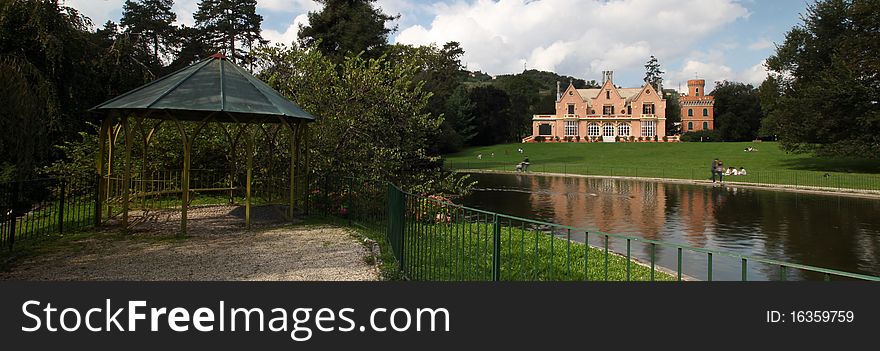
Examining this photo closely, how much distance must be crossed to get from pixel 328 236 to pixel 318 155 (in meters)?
6.28

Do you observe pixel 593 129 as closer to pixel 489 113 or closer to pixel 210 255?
pixel 489 113

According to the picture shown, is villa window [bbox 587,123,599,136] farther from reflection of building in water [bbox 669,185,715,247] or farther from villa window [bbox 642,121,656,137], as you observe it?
reflection of building in water [bbox 669,185,715,247]

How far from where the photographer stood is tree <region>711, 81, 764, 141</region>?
83938 mm

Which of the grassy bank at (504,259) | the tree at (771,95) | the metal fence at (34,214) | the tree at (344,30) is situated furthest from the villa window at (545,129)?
the metal fence at (34,214)

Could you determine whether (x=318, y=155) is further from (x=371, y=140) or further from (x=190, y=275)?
(x=190, y=275)

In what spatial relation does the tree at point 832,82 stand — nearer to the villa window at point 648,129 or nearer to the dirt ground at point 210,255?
the villa window at point 648,129

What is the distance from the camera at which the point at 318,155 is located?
16.9 meters

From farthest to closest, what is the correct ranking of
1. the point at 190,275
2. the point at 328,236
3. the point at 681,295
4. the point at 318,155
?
the point at 318,155
the point at 328,236
the point at 190,275
the point at 681,295

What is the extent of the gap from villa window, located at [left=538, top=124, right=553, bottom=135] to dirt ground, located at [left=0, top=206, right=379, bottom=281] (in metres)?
81.2

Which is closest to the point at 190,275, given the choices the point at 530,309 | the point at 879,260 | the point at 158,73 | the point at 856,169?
the point at 530,309

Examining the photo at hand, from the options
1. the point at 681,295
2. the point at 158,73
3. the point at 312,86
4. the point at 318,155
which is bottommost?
the point at 681,295

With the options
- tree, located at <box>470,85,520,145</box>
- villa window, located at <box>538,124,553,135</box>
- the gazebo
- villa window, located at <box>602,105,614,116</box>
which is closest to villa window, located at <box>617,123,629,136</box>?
villa window, located at <box>602,105,614,116</box>

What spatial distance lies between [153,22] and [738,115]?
78.6 meters

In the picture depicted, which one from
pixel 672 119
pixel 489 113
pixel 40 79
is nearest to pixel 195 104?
pixel 40 79
